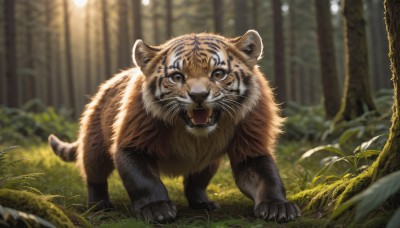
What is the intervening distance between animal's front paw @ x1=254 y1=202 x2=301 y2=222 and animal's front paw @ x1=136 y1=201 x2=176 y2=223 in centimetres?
82

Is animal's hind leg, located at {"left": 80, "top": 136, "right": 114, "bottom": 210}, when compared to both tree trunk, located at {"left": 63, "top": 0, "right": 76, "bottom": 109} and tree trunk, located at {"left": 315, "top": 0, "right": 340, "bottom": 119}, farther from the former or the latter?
tree trunk, located at {"left": 63, "top": 0, "right": 76, "bottom": 109}

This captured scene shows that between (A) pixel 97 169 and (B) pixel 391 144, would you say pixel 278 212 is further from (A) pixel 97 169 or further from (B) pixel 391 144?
(A) pixel 97 169

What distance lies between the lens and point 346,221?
151 inches

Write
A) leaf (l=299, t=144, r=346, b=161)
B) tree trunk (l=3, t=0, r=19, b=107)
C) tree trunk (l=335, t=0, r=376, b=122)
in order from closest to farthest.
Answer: leaf (l=299, t=144, r=346, b=161) < tree trunk (l=335, t=0, r=376, b=122) < tree trunk (l=3, t=0, r=19, b=107)

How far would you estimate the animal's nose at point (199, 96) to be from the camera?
4.56 metres

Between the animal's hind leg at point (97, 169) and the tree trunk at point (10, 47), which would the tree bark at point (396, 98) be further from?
the tree trunk at point (10, 47)

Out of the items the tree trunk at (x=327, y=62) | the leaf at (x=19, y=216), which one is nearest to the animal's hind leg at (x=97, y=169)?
the leaf at (x=19, y=216)

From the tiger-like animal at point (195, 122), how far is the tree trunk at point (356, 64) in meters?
4.57

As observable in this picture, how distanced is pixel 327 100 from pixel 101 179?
7.11 metres

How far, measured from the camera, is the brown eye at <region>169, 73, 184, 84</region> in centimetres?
488

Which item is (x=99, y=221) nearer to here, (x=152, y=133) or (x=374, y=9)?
(x=152, y=133)

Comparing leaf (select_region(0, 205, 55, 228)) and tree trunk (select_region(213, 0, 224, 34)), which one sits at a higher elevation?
tree trunk (select_region(213, 0, 224, 34))

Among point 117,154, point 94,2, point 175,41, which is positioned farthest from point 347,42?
point 94,2

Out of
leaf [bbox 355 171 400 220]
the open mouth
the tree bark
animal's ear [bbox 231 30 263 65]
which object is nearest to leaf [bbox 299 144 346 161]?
animal's ear [bbox 231 30 263 65]
